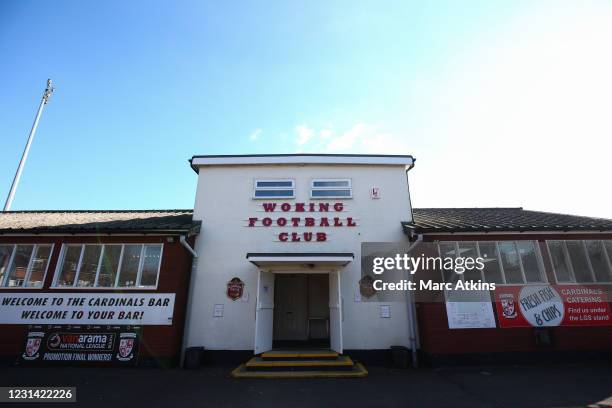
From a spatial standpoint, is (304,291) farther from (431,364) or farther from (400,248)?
(431,364)

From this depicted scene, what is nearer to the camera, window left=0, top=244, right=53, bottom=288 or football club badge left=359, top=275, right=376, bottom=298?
window left=0, top=244, right=53, bottom=288

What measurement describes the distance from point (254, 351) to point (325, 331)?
319cm

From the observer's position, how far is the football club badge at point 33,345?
8.58 metres

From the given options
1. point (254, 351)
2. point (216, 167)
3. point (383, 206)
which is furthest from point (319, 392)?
point (216, 167)

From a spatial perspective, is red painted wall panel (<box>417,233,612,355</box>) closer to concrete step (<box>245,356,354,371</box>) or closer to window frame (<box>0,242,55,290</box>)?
concrete step (<box>245,356,354,371</box>)

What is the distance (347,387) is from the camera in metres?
6.72

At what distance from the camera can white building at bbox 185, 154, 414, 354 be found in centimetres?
913

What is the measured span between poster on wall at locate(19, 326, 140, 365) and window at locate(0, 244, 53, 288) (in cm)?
152

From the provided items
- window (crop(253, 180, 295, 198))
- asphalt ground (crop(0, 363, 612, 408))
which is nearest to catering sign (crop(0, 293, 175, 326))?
asphalt ground (crop(0, 363, 612, 408))

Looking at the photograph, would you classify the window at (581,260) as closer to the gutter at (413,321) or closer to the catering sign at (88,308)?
the gutter at (413,321)

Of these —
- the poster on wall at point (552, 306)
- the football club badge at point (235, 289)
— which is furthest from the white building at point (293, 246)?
the poster on wall at point (552, 306)

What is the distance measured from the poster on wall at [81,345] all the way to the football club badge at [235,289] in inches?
111

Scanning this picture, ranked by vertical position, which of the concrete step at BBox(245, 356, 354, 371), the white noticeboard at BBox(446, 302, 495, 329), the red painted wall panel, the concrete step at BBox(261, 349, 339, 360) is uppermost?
the white noticeboard at BBox(446, 302, 495, 329)

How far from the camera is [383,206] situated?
10453 mm
